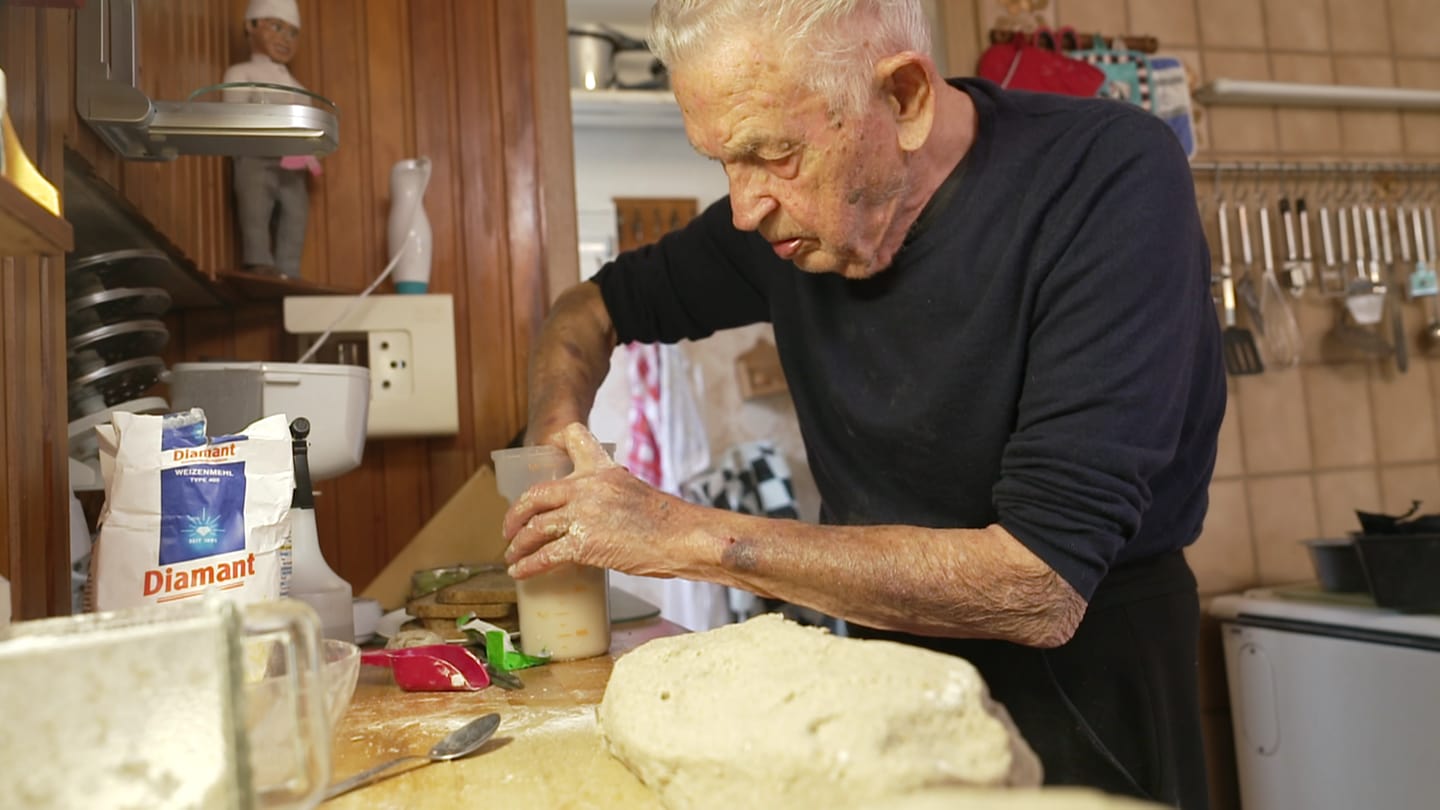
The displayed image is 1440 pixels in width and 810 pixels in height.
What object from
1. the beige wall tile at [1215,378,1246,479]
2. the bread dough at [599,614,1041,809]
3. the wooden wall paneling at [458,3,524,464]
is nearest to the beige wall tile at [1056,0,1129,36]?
the beige wall tile at [1215,378,1246,479]

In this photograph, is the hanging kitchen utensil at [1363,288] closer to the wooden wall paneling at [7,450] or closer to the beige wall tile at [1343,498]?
the beige wall tile at [1343,498]

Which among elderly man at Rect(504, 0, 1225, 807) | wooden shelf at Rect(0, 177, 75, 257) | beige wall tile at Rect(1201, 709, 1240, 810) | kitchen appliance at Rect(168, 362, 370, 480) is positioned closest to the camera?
wooden shelf at Rect(0, 177, 75, 257)

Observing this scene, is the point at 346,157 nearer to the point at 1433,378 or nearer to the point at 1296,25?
the point at 1296,25

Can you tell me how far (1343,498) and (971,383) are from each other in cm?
196

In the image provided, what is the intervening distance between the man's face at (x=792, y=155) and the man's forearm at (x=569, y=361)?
0.42m

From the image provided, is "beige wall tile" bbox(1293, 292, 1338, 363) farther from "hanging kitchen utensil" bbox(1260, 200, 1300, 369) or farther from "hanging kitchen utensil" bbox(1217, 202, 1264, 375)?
"hanging kitchen utensil" bbox(1217, 202, 1264, 375)

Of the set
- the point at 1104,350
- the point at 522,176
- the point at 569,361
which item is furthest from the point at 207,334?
the point at 1104,350

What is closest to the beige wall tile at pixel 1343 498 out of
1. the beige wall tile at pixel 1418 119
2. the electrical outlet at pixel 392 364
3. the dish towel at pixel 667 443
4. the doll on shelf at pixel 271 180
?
the beige wall tile at pixel 1418 119

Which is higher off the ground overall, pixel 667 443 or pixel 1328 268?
pixel 1328 268

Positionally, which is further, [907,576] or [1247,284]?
[1247,284]

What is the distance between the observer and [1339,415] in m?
2.60

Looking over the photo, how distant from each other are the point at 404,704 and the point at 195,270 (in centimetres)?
95

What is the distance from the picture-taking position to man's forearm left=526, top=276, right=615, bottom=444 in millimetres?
1379

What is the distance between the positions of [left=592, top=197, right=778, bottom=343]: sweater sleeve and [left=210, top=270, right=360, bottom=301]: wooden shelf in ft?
1.78
